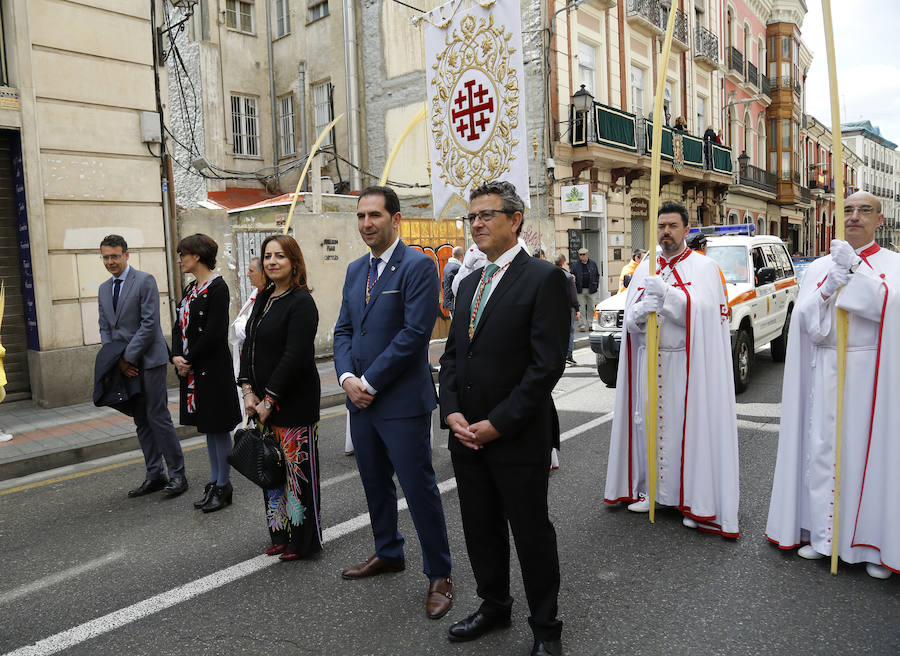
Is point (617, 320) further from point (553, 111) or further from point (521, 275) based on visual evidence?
point (553, 111)

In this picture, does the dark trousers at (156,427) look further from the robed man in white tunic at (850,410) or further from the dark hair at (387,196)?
the robed man in white tunic at (850,410)

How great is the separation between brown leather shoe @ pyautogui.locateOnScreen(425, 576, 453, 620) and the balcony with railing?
25.0 m

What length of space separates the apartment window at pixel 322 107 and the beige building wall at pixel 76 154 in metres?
10.7

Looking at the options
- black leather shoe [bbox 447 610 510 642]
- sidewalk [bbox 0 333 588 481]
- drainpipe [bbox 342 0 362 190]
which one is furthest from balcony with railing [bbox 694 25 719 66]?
black leather shoe [bbox 447 610 510 642]

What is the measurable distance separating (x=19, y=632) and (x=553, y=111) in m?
16.2

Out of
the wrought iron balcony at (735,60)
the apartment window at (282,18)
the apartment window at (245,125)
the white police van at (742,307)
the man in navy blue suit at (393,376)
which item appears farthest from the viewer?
the wrought iron balcony at (735,60)

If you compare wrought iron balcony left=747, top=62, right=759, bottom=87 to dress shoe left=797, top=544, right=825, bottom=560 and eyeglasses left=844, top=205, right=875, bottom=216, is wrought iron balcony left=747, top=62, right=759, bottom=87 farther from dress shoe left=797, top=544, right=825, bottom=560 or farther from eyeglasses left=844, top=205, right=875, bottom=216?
dress shoe left=797, top=544, right=825, bottom=560

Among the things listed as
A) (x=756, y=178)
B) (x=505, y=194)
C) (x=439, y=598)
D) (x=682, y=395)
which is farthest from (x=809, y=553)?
(x=756, y=178)

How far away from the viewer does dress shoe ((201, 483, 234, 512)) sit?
5012mm

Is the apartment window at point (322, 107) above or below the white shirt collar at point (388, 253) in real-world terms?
above

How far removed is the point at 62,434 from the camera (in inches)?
289

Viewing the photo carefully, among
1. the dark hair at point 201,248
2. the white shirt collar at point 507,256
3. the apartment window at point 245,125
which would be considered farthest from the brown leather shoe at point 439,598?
the apartment window at point 245,125

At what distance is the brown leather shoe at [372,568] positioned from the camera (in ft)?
12.5

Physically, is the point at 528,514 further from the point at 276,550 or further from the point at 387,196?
the point at 276,550
